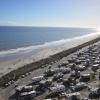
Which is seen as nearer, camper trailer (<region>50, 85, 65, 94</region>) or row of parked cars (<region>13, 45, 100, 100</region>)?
row of parked cars (<region>13, 45, 100, 100</region>)

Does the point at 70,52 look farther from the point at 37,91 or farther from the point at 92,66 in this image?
the point at 37,91

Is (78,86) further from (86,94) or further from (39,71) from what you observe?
(39,71)

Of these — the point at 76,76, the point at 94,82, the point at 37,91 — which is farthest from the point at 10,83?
the point at 94,82

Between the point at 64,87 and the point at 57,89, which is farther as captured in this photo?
the point at 64,87

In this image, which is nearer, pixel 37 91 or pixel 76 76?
pixel 37 91

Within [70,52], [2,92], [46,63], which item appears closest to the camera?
[2,92]

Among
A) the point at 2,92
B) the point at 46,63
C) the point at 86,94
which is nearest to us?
the point at 86,94

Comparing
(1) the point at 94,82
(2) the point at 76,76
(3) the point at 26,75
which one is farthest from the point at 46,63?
(1) the point at 94,82

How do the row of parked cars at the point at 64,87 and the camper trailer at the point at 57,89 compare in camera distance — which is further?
the camper trailer at the point at 57,89

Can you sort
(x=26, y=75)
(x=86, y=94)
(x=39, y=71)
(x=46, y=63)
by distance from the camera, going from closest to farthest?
1. (x=86, y=94)
2. (x=26, y=75)
3. (x=39, y=71)
4. (x=46, y=63)
